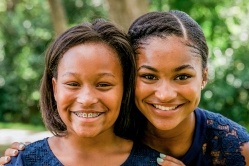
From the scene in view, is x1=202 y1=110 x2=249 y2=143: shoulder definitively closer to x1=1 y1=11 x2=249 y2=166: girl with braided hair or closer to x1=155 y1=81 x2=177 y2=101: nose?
x1=1 y1=11 x2=249 y2=166: girl with braided hair

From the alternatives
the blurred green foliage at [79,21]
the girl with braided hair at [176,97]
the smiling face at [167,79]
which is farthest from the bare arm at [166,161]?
the blurred green foliage at [79,21]

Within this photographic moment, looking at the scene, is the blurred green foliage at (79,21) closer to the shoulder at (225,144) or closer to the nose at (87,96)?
the shoulder at (225,144)

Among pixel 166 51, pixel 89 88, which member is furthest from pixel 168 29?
pixel 89 88

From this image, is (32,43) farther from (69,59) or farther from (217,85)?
(69,59)

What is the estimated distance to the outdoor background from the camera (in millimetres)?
8172

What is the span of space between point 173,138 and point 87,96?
0.76 meters

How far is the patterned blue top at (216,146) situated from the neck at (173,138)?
44mm

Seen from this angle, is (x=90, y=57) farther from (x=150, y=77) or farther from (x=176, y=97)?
(x=176, y=97)

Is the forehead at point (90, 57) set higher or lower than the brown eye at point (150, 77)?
higher

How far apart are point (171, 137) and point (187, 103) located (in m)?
0.39

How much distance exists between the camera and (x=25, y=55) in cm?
1352

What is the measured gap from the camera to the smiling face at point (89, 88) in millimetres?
2381

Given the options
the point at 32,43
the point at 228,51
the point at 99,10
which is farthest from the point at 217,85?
the point at 32,43

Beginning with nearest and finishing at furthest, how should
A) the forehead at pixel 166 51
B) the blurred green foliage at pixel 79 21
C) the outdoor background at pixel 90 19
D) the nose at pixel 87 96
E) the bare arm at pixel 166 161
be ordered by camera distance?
the nose at pixel 87 96 < the forehead at pixel 166 51 < the bare arm at pixel 166 161 < the outdoor background at pixel 90 19 < the blurred green foliage at pixel 79 21
